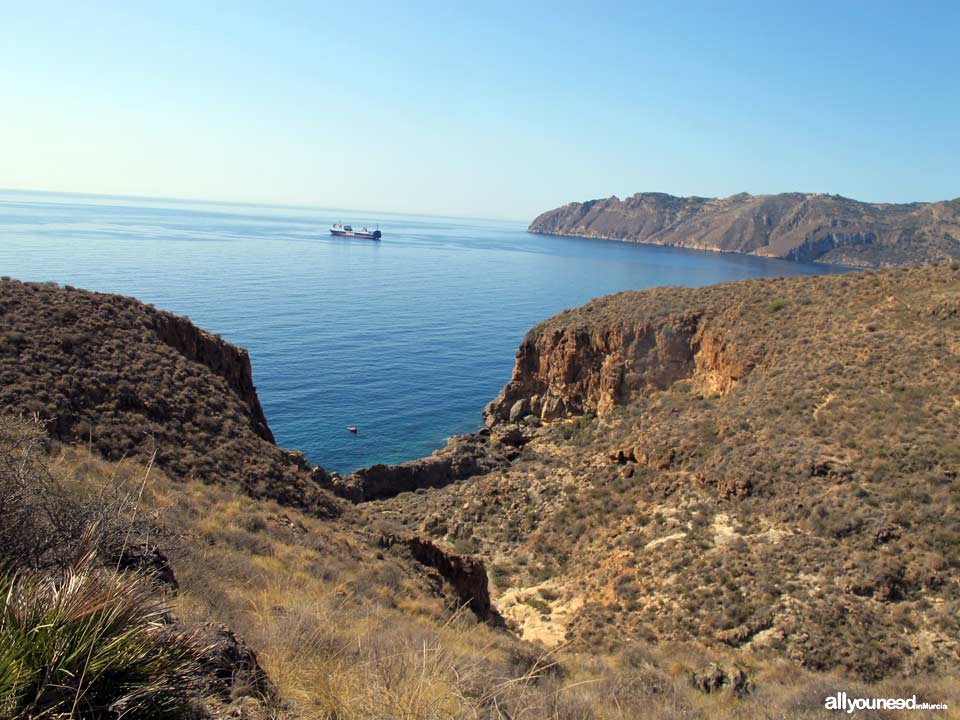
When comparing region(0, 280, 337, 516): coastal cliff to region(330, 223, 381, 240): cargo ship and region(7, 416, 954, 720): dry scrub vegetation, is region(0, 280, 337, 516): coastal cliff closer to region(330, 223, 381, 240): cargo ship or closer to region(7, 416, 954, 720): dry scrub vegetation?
region(7, 416, 954, 720): dry scrub vegetation

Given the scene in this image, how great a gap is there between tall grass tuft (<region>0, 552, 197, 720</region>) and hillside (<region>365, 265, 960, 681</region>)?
470 inches

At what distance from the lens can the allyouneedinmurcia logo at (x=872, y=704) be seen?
24.9 ft

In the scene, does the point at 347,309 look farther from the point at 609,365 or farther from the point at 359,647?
the point at 359,647

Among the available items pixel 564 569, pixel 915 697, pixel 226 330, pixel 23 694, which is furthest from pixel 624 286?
pixel 23 694

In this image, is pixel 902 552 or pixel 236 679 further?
pixel 902 552

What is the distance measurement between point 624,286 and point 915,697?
10121cm

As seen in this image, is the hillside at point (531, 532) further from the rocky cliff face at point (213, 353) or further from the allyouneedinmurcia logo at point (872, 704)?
the allyouneedinmurcia logo at point (872, 704)

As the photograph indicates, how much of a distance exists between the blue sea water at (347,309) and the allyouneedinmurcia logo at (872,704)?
29.1m

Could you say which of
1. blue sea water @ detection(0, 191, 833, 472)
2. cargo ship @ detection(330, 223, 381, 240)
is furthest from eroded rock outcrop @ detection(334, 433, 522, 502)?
cargo ship @ detection(330, 223, 381, 240)

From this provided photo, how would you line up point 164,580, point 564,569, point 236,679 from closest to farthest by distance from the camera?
point 236,679, point 164,580, point 564,569

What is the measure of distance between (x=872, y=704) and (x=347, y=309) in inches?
2632

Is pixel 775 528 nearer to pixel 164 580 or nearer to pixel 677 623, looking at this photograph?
pixel 677 623

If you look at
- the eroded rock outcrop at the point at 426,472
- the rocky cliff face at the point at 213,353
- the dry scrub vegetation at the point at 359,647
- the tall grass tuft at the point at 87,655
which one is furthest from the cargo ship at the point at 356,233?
the tall grass tuft at the point at 87,655

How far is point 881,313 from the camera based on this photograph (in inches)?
985
